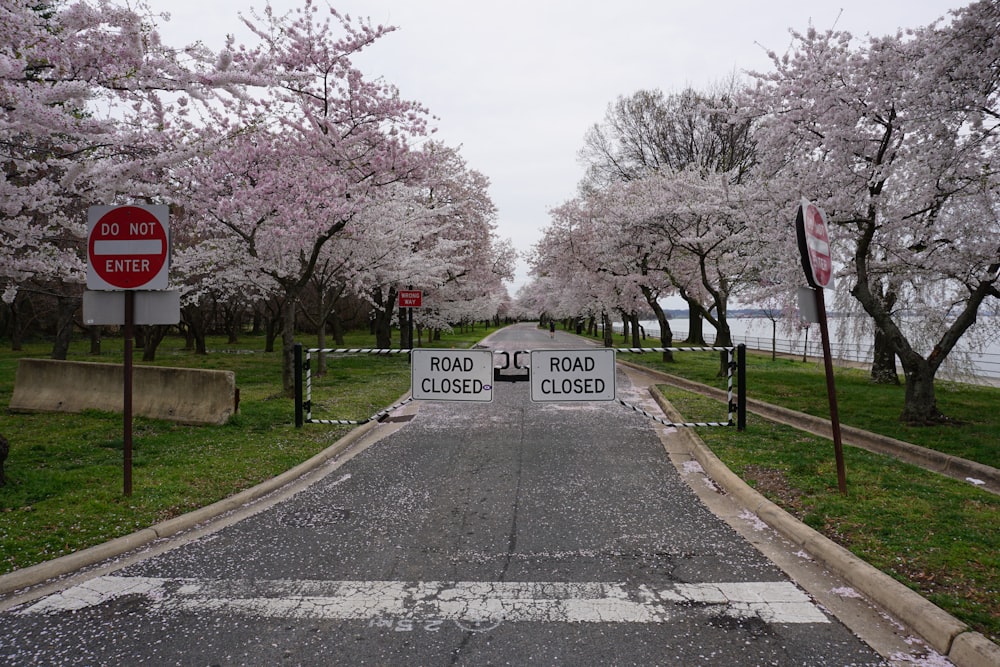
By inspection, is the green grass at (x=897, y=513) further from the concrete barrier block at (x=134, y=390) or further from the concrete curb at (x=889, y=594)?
the concrete barrier block at (x=134, y=390)

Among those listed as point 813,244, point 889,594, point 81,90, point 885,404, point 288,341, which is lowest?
point 889,594

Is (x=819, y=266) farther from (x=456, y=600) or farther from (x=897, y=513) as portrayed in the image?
(x=456, y=600)

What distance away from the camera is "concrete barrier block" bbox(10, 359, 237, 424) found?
1050cm

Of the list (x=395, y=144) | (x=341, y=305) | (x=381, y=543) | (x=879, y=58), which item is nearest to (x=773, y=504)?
(x=381, y=543)

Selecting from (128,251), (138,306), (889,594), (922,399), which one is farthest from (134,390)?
(922,399)

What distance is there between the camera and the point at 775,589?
4.22m

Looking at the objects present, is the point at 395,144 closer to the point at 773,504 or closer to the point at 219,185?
the point at 219,185

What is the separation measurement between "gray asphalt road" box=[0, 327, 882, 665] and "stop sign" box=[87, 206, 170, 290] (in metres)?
2.77

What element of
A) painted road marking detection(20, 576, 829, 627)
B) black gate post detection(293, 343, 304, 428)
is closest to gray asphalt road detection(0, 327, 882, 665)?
painted road marking detection(20, 576, 829, 627)

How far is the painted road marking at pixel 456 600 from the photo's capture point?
383 cm

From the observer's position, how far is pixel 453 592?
4156 mm

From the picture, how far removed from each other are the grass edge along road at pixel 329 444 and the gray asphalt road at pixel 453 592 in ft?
2.67

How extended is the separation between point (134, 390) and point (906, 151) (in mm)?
13890

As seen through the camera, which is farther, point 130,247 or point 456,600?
point 130,247
